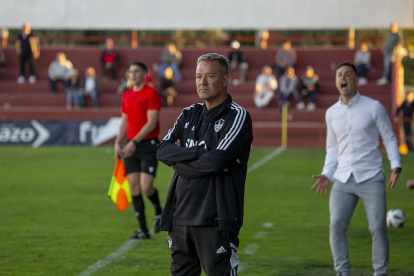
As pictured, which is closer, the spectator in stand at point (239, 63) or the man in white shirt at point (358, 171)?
the man in white shirt at point (358, 171)

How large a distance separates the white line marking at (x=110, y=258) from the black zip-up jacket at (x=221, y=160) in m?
2.38

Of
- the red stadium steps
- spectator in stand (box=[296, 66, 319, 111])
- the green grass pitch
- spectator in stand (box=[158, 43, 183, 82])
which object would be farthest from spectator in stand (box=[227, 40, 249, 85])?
the green grass pitch

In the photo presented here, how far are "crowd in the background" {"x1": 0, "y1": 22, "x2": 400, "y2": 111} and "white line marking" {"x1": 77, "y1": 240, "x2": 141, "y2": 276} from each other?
59.8 feet

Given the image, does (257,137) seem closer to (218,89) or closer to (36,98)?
(36,98)

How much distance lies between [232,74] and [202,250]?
26020 mm

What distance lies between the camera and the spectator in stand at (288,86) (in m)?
26.0

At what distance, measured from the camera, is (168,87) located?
2647 cm

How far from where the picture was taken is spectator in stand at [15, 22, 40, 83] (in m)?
27.4

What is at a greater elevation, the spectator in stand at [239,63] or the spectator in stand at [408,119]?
the spectator in stand at [239,63]

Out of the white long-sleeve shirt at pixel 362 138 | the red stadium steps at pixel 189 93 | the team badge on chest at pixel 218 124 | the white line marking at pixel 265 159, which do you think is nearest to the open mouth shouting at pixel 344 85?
the white long-sleeve shirt at pixel 362 138

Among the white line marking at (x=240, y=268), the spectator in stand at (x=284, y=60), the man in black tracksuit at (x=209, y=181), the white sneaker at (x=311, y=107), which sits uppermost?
the spectator in stand at (x=284, y=60)

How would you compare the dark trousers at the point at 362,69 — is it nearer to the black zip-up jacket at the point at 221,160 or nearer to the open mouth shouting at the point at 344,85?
the open mouth shouting at the point at 344,85

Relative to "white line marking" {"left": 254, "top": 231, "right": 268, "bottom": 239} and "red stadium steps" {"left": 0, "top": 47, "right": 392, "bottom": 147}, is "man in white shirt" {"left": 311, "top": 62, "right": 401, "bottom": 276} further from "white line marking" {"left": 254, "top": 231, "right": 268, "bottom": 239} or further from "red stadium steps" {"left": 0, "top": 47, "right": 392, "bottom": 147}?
"red stadium steps" {"left": 0, "top": 47, "right": 392, "bottom": 147}

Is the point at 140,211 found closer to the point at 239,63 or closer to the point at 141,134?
the point at 141,134
